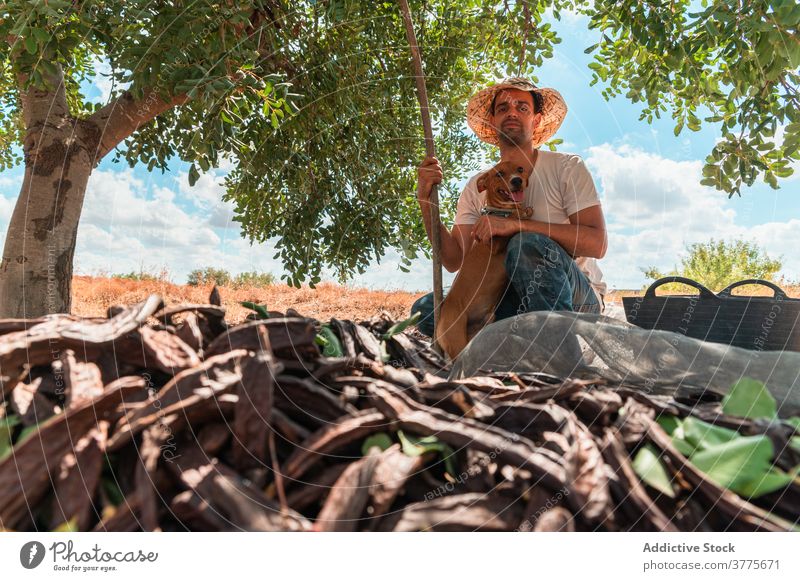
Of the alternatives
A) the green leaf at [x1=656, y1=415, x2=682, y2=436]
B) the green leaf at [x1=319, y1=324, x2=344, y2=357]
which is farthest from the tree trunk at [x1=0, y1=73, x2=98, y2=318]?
the green leaf at [x1=656, y1=415, x2=682, y2=436]

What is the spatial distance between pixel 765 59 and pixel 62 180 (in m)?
3.33

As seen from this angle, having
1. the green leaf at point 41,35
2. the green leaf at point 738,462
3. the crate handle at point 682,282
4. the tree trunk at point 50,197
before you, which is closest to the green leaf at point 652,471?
the green leaf at point 738,462

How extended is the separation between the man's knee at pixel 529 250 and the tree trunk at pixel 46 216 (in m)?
2.36

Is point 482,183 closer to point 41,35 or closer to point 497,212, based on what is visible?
point 497,212

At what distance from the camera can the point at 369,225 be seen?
10.6ft

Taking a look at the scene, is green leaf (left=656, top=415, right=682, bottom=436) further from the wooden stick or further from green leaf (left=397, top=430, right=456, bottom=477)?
the wooden stick

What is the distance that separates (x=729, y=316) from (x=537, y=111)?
1537 mm

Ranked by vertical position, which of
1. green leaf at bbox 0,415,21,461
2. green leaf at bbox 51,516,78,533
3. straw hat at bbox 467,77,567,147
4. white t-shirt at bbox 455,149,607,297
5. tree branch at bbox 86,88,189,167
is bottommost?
green leaf at bbox 51,516,78,533

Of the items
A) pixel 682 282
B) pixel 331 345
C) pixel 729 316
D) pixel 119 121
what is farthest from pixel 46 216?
pixel 729 316

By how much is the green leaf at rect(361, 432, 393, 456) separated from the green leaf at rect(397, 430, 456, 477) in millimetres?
18

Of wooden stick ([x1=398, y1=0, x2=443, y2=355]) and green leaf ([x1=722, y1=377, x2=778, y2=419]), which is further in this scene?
wooden stick ([x1=398, y1=0, x2=443, y2=355])

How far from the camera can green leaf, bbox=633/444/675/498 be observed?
592 millimetres

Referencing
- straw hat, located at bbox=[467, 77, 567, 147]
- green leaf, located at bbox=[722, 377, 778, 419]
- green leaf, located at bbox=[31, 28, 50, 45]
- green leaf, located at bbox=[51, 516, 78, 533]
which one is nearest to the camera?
green leaf, located at bbox=[51, 516, 78, 533]
